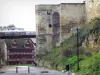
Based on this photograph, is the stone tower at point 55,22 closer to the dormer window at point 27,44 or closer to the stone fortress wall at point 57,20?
the stone fortress wall at point 57,20

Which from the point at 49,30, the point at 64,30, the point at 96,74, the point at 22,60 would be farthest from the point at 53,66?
the point at 22,60

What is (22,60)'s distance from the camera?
120562mm

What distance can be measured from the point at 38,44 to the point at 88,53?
31.6 meters

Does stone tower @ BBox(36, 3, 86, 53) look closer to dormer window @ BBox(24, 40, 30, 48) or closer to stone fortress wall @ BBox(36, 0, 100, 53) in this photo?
stone fortress wall @ BBox(36, 0, 100, 53)

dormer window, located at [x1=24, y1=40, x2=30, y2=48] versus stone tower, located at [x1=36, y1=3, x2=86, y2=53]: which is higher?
stone tower, located at [x1=36, y1=3, x2=86, y2=53]

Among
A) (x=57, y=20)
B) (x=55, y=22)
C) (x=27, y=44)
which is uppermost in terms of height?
(x=57, y=20)

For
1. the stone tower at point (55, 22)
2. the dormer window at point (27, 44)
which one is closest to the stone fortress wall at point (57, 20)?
the stone tower at point (55, 22)

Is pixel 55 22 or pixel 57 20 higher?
pixel 57 20

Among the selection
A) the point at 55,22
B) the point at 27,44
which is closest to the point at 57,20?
the point at 55,22

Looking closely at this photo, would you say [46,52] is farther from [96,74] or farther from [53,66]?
[96,74]

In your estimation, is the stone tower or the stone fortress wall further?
the stone tower

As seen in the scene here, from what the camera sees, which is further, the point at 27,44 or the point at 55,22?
the point at 27,44

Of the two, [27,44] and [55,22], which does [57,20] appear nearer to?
[55,22]

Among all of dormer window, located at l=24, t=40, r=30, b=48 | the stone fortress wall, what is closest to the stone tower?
the stone fortress wall
